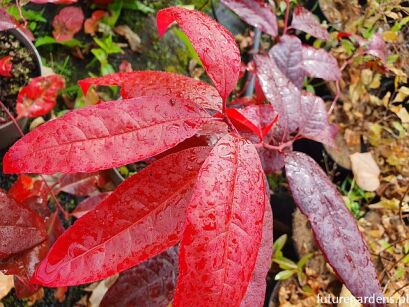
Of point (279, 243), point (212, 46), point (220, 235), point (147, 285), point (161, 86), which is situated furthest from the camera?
point (279, 243)

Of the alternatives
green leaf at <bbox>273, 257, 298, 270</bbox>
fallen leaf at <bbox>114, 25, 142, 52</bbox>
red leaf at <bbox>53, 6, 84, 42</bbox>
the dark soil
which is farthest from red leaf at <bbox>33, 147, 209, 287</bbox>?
fallen leaf at <bbox>114, 25, 142, 52</bbox>

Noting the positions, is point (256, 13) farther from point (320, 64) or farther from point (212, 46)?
point (212, 46)

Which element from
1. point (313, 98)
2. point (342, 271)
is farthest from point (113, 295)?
point (313, 98)

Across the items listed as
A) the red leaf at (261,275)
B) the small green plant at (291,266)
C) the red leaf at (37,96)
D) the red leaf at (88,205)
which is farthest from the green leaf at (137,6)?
the red leaf at (261,275)

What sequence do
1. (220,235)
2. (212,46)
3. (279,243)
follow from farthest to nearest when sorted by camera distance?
(279,243)
(212,46)
(220,235)

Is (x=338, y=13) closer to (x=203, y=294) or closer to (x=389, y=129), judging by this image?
(x=389, y=129)

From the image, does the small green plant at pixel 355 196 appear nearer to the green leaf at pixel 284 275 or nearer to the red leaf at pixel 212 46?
the green leaf at pixel 284 275

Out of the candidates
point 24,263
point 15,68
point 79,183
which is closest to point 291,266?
point 79,183
